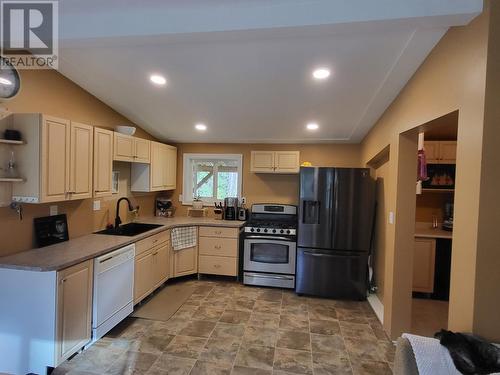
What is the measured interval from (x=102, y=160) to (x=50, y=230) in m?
0.85

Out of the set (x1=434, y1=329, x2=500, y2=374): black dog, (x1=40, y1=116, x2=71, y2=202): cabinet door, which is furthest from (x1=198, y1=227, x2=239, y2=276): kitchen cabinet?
(x1=434, y1=329, x2=500, y2=374): black dog

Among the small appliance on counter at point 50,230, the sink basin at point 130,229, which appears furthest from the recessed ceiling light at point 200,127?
the small appliance on counter at point 50,230

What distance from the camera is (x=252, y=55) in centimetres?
230

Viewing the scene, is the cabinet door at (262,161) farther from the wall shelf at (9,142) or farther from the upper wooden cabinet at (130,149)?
the wall shelf at (9,142)

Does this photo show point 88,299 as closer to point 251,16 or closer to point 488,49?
point 251,16

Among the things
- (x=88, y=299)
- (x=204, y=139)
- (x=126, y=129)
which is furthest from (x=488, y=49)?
(x=204, y=139)

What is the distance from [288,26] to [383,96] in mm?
1556

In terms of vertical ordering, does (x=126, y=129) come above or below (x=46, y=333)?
above

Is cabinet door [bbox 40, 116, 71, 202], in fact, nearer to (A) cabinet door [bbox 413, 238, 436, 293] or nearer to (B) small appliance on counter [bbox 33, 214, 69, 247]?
(B) small appliance on counter [bbox 33, 214, 69, 247]

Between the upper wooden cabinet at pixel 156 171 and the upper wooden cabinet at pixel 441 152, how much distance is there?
3.83m

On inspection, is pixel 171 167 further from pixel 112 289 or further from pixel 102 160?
pixel 112 289

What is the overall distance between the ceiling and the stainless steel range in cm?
150

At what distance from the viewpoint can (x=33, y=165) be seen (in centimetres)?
229

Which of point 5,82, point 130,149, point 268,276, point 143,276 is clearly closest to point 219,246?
point 268,276
